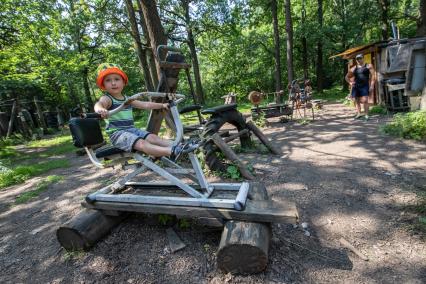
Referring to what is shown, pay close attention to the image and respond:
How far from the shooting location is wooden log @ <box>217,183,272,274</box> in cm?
213

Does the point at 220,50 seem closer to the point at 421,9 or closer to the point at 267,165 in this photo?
the point at 421,9

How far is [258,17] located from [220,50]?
9.04 metres

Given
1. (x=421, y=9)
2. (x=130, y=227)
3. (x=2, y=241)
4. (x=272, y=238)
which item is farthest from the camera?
(x=421, y=9)

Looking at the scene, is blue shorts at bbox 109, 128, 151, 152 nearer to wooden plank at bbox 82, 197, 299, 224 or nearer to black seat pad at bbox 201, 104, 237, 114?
wooden plank at bbox 82, 197, 299, 224

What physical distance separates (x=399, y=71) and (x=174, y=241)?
412 inches

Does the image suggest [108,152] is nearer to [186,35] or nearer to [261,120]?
[261,120]

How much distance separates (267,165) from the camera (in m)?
4.94

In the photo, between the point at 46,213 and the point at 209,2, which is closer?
the point at 46,213

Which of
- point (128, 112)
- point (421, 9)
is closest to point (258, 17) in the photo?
point (421, 9)

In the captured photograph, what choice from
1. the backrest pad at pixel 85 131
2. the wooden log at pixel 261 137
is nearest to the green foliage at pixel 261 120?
the wooden log at pixel 261 137

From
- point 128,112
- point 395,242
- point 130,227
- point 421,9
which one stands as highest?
point 421,9

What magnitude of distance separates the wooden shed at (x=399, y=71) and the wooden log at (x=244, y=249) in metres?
6.07

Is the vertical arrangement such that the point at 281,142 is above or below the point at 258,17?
below

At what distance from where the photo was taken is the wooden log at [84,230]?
2709mm
